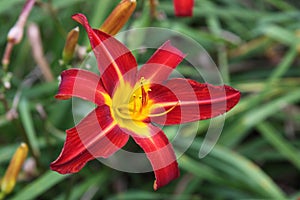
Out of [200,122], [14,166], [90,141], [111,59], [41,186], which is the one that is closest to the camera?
[90,141]

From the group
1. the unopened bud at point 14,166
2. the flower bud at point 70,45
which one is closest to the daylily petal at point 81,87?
the flower bud at point 70,45

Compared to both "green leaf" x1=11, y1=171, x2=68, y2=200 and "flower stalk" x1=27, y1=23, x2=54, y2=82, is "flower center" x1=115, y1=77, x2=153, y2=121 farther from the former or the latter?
"flower stalk" x1=27, y1=23, x2=54, y2=82

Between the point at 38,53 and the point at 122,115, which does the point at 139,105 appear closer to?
the point at 122,115

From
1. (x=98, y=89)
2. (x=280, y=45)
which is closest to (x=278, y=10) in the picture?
(x=280, y=45)

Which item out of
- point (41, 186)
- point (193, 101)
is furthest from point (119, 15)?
point (41, 186)

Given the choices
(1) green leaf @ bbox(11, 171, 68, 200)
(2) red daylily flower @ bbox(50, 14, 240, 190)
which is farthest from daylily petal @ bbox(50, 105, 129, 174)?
(1) green leaf @ bbox(11, 171, 68, 200)

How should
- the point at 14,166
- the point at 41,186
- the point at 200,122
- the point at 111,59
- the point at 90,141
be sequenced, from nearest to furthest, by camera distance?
the point at 90,141
the point at 111,59
the point at 14,166
the point at 41,186
the point at 200,122

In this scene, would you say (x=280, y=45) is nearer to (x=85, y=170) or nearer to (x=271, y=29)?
(x=271, y=29)
